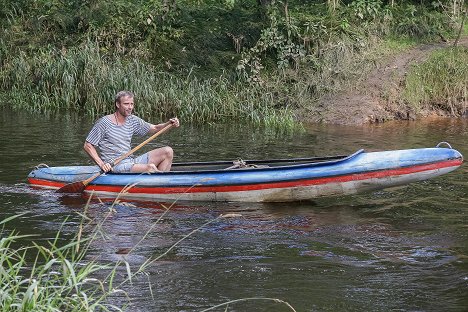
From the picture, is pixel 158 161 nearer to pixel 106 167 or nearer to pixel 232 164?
pixel 106 167

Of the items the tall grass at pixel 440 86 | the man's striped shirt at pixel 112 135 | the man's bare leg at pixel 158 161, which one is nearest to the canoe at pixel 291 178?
the man's bare leg at pixel 158 161

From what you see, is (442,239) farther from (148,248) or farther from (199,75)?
(199,75)

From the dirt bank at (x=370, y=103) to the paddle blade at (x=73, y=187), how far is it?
8.44 m

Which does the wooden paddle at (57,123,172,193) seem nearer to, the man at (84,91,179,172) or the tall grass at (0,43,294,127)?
the man at (84,91,179,172)

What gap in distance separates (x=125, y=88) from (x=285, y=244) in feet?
31.0

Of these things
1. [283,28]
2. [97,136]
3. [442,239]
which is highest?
[283,28]

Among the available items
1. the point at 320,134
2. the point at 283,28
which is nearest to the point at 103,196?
the point at 320,134

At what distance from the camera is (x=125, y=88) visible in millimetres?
16938

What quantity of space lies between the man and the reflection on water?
20.2 inches

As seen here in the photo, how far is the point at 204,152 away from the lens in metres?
13.6

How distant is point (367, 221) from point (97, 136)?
329 cm

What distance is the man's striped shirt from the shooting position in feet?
32.4

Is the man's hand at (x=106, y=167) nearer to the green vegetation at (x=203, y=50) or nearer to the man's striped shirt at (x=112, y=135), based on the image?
the man's striped shirt at (x=112, y=135)

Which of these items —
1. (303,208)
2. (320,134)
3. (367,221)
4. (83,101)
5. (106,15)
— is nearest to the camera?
(367,221)
